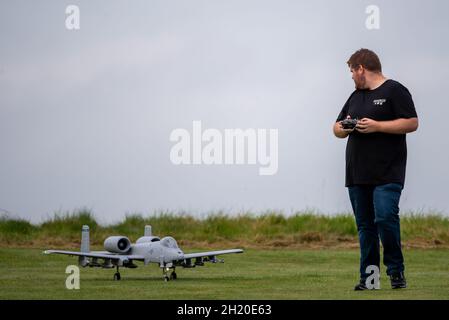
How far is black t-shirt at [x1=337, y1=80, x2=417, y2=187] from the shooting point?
1025 cm

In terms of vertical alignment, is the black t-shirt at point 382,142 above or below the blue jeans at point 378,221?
above

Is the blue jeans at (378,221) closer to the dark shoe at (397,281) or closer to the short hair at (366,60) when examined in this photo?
the dark shoe at (397,281)

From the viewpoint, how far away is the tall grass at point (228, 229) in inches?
824

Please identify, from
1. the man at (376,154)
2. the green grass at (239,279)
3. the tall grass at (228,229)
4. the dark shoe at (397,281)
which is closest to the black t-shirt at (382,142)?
the man at (376,154)

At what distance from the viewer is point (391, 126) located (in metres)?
10.1

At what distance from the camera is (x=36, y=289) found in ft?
34.7

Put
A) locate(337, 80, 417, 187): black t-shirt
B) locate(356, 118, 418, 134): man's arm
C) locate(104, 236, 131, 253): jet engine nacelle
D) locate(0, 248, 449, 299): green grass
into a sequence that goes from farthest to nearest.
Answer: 1. locate(104, 236, 131, 253): jet engine nacelle
2. locate(337, 80, 417, 187): black t-shirt
3. locate(356, 118, 418, 134): man's arm
4. locate(0, 248, 449, 299): green grass

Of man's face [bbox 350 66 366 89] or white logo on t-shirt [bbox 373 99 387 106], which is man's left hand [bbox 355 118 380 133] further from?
man's face [bbox 350 66 366 89]

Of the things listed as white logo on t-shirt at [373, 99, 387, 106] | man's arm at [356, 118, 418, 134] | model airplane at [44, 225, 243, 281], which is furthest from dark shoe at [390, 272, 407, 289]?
model airplane at [44, 225, 243, 281]

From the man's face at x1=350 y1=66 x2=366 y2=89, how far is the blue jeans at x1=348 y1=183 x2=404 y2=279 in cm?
100

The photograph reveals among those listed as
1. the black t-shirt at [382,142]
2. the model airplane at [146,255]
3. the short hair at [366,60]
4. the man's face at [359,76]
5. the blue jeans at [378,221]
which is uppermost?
the short hair at [366,60]

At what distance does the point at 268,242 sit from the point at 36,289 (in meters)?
10.6

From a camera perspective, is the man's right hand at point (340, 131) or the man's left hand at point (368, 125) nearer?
the man's left hand at point (368, 125)

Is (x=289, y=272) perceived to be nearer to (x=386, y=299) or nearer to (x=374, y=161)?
(x=374, y=161)
